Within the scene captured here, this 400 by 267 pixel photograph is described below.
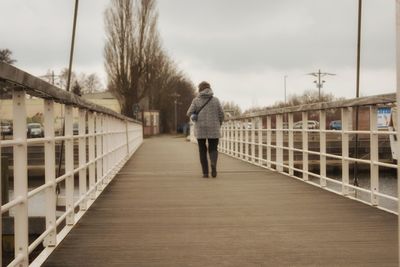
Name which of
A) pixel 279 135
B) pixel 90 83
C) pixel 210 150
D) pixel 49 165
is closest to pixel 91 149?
pixel 49 165

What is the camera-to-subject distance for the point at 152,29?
49.7m

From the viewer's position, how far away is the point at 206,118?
989 cm

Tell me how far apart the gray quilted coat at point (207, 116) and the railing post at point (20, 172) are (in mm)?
6504

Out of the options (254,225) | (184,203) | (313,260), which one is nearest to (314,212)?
(254,225)

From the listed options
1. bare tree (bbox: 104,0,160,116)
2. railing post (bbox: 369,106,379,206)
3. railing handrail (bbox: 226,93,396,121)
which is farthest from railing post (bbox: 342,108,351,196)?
bare tree (bbox: 104,0,160,116)

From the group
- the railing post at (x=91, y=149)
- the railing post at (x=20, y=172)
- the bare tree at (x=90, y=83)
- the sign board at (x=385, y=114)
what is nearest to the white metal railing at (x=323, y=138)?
the sign board at (x=385, y=114)

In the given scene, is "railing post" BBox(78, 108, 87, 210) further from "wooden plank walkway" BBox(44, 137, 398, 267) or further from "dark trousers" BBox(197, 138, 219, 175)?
"dark trousers" BBox(197, 138, 219, 175)

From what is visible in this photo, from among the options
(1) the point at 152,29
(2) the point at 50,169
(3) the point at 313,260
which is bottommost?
(3) the point at 313,260

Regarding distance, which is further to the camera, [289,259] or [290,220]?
[290,220]

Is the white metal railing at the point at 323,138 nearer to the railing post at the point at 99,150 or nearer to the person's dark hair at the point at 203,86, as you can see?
the person's dark hair at the point at 203,86

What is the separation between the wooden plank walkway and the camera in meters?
3.93

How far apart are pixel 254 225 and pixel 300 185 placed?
3.54m

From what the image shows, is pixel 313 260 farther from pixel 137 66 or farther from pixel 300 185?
pixel 137 66

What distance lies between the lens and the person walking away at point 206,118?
9.83m
